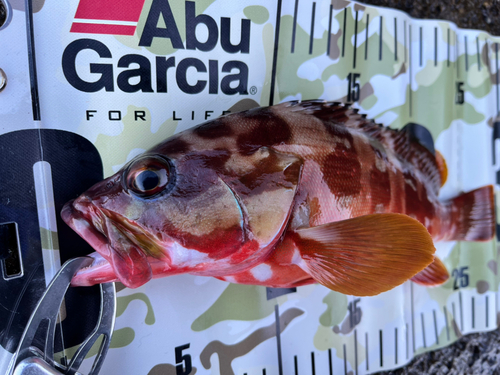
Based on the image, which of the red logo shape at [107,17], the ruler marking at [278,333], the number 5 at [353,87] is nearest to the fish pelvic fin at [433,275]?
the ruler marking at [278,333]

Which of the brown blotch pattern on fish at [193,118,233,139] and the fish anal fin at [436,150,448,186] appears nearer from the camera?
the brown blotch pattern on fish at [193,118,233,139]

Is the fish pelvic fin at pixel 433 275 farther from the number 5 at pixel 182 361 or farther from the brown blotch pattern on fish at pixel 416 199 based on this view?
the number 5 at pixel 182 361

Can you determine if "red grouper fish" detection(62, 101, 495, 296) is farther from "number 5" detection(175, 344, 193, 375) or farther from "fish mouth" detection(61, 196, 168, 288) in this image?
"number 5" detection(175, 344, 193, 375)

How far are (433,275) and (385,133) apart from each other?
551 millimetres

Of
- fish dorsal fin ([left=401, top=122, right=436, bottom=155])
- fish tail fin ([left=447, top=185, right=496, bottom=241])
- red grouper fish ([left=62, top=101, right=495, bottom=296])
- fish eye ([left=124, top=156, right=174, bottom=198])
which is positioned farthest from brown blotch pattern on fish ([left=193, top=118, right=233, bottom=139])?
fish tail fin ([left=447, top=185, right=496, bottom=241])

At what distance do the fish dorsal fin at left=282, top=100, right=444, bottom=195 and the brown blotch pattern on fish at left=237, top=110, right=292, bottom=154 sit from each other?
0.08m

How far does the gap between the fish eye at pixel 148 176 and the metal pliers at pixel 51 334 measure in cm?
29

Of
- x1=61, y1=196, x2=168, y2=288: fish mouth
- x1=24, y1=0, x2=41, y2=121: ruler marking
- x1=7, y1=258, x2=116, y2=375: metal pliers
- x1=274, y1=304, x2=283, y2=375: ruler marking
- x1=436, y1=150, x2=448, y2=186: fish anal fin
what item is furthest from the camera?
x1=436, y1=150, x2=448, y2=186: fish anal fin

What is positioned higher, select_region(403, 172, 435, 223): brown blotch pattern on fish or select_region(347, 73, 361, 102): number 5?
select_region(347, 73, 361, 102): number 5

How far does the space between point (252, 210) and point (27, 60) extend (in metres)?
0.70

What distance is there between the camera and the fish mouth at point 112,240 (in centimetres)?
71

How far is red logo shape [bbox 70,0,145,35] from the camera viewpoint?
0.95 meters

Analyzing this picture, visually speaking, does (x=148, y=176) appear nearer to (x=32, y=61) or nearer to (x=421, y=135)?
(x=32, y=61)

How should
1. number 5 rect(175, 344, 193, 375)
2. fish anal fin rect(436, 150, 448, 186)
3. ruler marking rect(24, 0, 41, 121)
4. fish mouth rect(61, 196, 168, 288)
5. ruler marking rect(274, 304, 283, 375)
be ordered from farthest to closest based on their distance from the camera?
fish anal fin rect(436, 150, 448, 186) < ruler marking rect(274, 304, 283, 375) < number 5 rect(175, 344, 193, 375) < ruler marking rect(24, 0, 41, 121) < fish mouth rect(61, 196, 168, 288)
